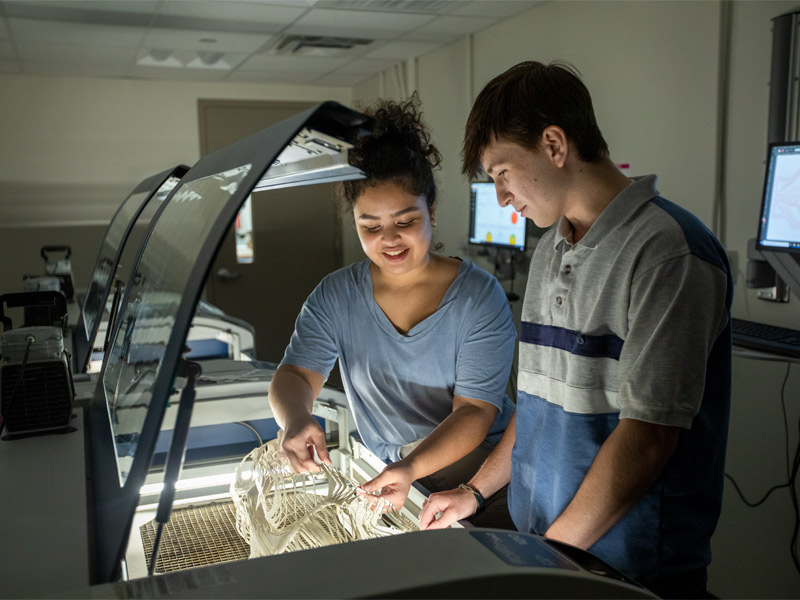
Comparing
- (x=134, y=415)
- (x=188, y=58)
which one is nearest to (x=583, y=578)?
(x=134, y=415)

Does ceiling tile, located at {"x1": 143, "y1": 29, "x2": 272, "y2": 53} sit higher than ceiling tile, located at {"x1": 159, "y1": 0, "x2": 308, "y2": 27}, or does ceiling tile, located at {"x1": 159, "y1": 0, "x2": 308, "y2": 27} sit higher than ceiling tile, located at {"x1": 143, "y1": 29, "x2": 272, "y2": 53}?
ceiling tile, located at {"x1": 143, "y1": 29, "x2": 272, "y2": 53}

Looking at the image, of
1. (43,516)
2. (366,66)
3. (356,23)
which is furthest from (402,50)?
(43,516)

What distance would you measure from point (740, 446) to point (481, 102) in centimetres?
210

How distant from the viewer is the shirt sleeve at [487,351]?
139cm


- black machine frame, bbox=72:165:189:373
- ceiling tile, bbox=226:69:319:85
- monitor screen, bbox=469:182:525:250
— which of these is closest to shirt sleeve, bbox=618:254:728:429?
black machine frame, bbox=72:165:189:373

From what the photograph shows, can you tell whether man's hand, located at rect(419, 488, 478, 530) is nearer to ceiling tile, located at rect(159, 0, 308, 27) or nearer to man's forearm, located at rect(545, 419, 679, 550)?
man's forearm, located at rect(545, 419, 679, 550)

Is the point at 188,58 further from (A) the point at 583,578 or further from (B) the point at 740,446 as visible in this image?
(A) the point at 583,578

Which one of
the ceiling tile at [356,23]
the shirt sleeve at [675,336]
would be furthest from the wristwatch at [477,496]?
the ceiling tile at [356,23]

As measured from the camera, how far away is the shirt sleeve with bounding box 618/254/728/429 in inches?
35.5

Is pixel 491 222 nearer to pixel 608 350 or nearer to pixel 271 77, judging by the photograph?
pixel 271 77

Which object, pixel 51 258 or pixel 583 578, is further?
pixel 51 258

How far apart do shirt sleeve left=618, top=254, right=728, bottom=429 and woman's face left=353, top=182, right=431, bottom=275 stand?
0.58 m

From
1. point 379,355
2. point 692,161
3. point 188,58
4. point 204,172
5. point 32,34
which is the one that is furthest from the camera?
point 188,58

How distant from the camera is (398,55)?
4.89 meters
